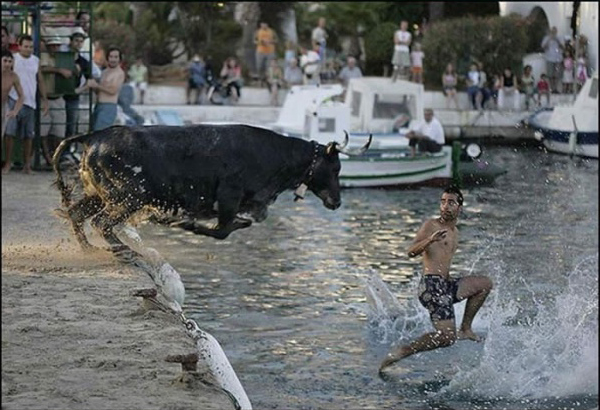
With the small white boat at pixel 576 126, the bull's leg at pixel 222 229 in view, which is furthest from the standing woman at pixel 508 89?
the bull's leg at pixel 222 229

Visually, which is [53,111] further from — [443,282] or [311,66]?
[311,66]

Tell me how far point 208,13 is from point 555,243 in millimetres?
23623

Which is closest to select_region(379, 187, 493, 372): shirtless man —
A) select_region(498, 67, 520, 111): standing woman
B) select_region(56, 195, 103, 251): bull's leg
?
select_region(56, 195, 103, 251): bull's leg

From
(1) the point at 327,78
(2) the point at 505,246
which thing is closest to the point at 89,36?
(2) the point at 505,246

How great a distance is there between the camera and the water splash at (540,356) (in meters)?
10.9

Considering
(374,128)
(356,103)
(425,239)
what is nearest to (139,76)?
(356,103)

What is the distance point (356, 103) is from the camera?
30562 millimetres

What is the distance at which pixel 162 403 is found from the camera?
7.64 metres

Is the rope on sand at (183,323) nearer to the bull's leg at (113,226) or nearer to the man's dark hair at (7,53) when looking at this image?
the bull's leg at (113,226)

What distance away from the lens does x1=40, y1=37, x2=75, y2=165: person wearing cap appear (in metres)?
21.8

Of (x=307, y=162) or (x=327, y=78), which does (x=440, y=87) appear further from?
(x=307, y=162)

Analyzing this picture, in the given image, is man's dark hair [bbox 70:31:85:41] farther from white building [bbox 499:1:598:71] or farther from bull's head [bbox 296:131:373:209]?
white building [bbox 499:1:598:71]

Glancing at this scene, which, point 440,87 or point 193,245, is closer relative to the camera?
point 193,245

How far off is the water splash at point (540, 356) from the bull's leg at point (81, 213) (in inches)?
150
